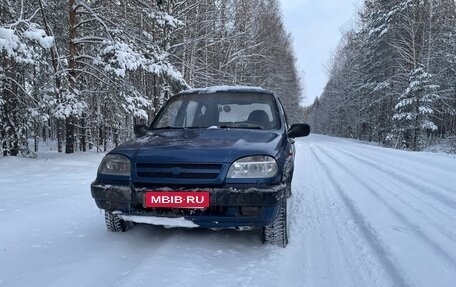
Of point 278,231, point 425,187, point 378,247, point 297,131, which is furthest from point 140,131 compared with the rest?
point 425,187

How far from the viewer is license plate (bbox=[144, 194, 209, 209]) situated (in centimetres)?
338

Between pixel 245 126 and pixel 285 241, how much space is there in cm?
147

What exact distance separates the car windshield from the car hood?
52cm

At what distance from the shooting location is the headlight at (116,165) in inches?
144

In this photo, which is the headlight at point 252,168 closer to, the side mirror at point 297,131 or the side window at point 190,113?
the side mirror at point 297,131

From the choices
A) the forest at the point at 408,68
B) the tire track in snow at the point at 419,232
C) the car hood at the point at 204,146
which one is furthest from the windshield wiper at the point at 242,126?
the forest at the point at 408,68

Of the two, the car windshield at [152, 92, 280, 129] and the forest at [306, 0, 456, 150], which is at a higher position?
the forest at [306, 0, 456, 150]

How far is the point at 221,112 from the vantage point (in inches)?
195

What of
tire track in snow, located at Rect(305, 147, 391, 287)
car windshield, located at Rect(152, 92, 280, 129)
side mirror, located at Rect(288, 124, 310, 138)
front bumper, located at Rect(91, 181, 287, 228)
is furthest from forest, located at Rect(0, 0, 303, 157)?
tire track in snow, located at Rect(305, 147, 391, 287)

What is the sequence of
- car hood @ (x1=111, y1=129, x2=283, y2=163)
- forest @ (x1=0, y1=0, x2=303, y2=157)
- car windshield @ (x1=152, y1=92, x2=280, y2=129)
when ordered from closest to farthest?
car hood @ (x1=111, y1=129, x2=283, y2=163) < car windshield @ (x1=152, y1=92, x2=280, y2=129) < forest @ (x1=0, y1=0, x2=303, y2=157)

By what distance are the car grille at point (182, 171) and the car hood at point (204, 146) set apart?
0.05 meters

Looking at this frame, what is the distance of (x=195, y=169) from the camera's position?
3.46 metres

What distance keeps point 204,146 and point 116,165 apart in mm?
879

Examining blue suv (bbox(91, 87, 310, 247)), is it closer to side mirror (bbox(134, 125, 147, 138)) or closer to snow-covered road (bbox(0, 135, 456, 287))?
snow-covered road (bbox(0, 135, 456, 287))
